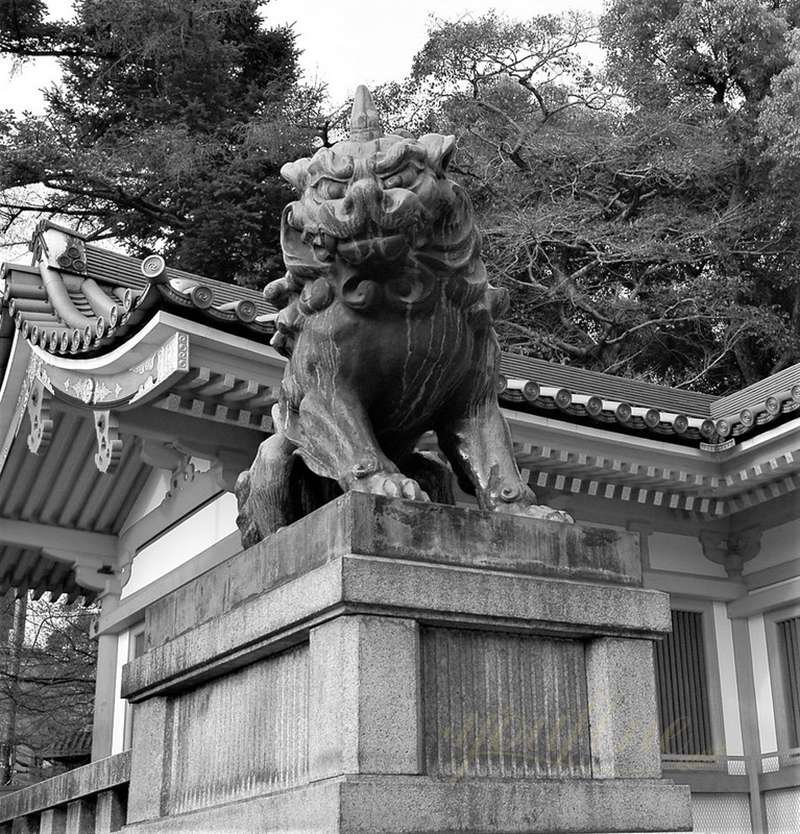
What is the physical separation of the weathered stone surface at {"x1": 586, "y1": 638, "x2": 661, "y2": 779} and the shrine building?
4.30 m

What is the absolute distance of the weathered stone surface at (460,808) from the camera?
10.3 feet

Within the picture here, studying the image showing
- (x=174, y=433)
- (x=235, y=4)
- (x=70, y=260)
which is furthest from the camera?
(x=235, y=4)

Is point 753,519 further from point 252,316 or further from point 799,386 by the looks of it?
point 252,316

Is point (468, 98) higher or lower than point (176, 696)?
higher

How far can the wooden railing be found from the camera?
5.29 meters

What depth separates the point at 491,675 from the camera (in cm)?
360

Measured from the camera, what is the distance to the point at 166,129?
20.9 metres

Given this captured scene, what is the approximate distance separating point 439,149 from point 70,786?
4116 millimetres

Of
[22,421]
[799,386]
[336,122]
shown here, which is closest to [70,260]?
[22,421]

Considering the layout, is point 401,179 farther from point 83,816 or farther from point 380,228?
point 83,816

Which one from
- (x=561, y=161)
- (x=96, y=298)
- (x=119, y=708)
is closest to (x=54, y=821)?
(x=96, y=298)

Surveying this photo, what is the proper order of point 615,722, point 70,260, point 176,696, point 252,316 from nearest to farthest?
point 615,722, point 176,696, point 252,316, point 70,260

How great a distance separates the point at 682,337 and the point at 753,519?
9441 millimetres

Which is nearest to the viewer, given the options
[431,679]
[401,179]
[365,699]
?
[365,699]
